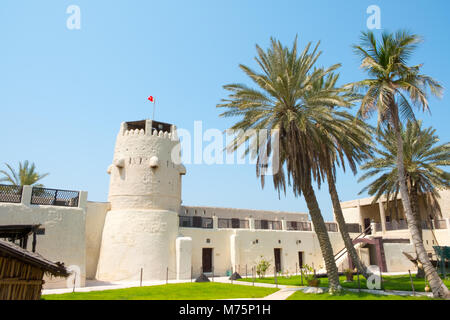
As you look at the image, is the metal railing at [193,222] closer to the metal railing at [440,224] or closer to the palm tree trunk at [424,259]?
the palm tree trunk at [424,259]

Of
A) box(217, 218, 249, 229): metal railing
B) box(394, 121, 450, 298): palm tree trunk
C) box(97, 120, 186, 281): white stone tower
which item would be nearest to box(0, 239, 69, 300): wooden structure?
box(97, 120, 186, 281): white stone tower

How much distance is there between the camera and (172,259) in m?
22.1

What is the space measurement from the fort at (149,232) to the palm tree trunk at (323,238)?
31.4 feet

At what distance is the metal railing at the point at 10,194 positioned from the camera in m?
17.8

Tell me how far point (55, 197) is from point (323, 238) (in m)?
15.8

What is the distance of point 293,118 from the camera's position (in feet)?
47.1

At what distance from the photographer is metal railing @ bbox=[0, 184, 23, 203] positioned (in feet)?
58.5

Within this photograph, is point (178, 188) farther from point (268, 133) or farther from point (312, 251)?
point (312, 251)

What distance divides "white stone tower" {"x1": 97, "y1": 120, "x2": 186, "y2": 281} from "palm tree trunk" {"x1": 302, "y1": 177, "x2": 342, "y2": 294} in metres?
11.2

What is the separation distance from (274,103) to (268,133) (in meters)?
1.54

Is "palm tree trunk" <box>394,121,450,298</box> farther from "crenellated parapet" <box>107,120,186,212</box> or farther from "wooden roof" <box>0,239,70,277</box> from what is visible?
"crenellated parapet" <box>107,120,186,212</box>
